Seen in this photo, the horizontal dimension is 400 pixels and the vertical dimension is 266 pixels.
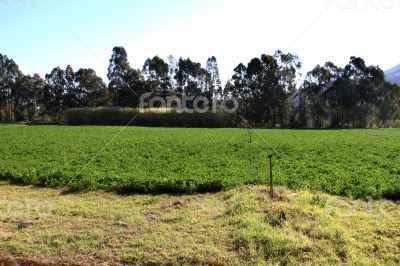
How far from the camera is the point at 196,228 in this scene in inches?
289

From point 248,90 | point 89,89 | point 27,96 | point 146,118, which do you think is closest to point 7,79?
point 27,96

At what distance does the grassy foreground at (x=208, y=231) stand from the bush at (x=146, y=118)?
45.3 meters

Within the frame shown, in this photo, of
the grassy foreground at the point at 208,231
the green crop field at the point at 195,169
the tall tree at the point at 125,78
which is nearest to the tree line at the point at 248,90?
the tall tree at the point at 125,78

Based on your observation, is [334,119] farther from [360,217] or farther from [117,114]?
[360,217]

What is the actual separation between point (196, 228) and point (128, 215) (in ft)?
6.42

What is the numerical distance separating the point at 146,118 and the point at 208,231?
4868 cm

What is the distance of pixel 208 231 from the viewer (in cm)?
716

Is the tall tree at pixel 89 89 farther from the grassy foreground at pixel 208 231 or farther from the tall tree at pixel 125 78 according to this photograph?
the grassy foreground at pixel 208 231

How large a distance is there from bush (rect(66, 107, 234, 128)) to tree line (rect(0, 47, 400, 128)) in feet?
15.8

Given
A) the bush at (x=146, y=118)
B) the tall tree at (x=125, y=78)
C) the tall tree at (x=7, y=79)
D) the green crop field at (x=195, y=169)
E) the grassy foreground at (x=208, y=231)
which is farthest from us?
the tall tree at (x=7, y=79)

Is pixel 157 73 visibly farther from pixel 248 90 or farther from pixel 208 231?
pixel 208 231

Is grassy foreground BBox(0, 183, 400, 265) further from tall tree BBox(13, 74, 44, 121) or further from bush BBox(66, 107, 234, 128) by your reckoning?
tall tree BBox(13, 74, 44, 121)

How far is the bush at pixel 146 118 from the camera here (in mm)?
54906

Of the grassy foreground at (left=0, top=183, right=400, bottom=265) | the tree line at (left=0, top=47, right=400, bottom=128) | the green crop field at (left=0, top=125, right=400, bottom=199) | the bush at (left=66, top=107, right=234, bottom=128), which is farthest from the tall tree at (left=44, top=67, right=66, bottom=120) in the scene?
the grassy foreground at (left=0, top=183, right=400, bottom=265)
